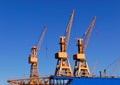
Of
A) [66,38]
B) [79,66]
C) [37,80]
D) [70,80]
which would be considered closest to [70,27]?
[66,38]

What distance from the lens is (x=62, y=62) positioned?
12562 cm

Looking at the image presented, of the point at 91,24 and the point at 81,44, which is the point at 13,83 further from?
the point at 91,24

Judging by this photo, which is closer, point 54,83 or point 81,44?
point 54,83

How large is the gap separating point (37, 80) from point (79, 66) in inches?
620

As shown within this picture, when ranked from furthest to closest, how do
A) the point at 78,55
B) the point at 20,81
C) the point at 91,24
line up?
the point at 91,24 → the point at 78,55 → the point at 20,81

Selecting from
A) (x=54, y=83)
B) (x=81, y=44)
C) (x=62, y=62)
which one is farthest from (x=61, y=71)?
(x=54, y=83)

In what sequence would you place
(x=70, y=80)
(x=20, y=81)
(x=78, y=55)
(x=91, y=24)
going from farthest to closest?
(x=91, y=24)
(x=78, y=55)
(x=20, y=81)
(x=70, y=80)

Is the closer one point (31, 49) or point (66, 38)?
point (66, 38)

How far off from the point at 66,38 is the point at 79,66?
36.5 ft

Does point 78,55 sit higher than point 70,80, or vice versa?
point 78,55

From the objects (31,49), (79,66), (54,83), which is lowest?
(54,83)

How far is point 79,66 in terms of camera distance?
424ft

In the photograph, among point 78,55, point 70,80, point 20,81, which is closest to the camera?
point 70,80

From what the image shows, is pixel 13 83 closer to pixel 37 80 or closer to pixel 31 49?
pixel 37 80
